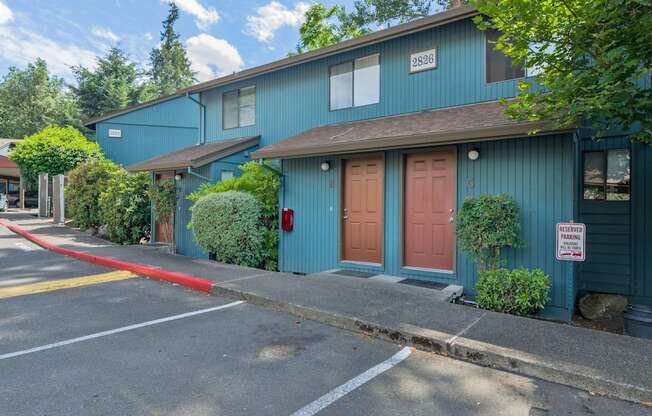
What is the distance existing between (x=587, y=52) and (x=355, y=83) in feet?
17.6

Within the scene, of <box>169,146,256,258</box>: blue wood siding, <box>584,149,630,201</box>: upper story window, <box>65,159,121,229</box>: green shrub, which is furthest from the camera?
<box>65,159,121,229</box>: green shrub

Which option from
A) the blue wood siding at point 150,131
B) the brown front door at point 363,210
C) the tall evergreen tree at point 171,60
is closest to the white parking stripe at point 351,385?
the brown front door at point 363,210

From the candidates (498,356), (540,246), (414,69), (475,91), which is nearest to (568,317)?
(540,246)

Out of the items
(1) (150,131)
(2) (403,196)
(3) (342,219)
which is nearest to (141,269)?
(3) (342,219)

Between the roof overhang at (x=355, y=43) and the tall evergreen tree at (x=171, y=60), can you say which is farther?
the tall evergreen tree at (x=171, y=60)

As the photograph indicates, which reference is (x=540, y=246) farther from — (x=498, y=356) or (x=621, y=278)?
(x=498, y=356)

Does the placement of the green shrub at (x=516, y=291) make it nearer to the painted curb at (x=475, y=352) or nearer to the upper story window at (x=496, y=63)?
the painted curb at (x=475, y=352)

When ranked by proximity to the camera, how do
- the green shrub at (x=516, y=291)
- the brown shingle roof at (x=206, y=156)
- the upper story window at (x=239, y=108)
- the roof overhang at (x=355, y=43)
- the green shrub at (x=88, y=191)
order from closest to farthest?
the green shrub at (x=516, y=291) → the roof overhang at (x=355, y=43) → the brown shingle roof at (x=206, y=156) → the upper story window at (x=239, y=108) → the green shrub at (x=88, y=191)

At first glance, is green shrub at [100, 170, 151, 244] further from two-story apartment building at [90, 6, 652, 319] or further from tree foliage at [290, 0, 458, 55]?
tree foliage at [290, 0, 458, 55]

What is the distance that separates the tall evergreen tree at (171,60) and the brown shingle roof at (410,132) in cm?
4071

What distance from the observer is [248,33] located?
112 feet

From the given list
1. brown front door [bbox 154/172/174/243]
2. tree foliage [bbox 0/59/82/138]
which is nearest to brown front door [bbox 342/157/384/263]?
brown front door [bbox 154/172/174/243]

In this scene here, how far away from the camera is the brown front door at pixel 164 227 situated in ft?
38.9

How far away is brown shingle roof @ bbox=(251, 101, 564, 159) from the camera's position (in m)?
5.91
